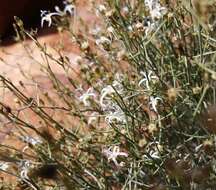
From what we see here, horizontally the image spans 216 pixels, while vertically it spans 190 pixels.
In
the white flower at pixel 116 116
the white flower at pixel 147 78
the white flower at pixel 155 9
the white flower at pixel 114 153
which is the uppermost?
the white flower at pixel 155 9

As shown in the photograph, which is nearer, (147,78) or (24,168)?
(147,78)

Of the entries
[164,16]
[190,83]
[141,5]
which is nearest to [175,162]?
[190,83]

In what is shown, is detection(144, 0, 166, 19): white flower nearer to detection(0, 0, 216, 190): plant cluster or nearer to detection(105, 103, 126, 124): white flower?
detection(0, 0, 216, 190): plant cluster

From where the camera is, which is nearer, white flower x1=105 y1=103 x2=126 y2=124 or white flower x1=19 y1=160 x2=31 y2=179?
white flower x1=105 y1=103 x2=126 y2=124

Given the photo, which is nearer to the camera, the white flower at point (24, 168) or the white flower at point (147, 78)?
the white flower at point (147, 78)

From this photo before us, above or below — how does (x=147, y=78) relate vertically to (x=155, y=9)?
below

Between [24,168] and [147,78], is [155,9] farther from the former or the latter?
[24,168]

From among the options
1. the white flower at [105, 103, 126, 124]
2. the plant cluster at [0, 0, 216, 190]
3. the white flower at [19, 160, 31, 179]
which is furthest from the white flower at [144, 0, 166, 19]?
the white flower at [19, 160, 31, 179]

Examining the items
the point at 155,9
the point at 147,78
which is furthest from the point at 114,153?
the point at 155,9

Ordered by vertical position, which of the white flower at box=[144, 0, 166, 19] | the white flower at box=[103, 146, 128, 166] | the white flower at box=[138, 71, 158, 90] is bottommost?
the white flower at box=[103, 146, 128, 166]

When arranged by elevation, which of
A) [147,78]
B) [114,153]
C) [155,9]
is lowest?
[114,153]

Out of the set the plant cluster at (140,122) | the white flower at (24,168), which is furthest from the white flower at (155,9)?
the white flower at (24,168)

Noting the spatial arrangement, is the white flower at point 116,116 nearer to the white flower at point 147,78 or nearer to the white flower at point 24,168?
the white flower at point 147,78
